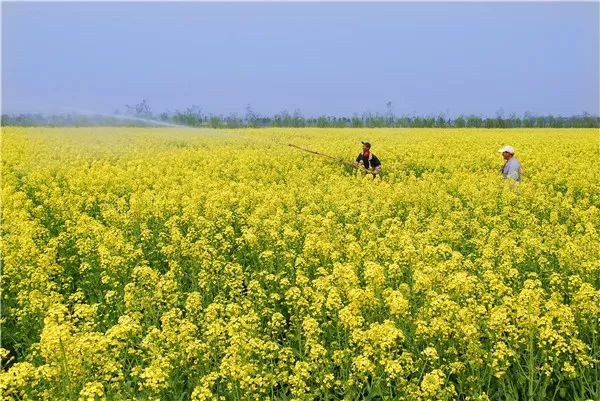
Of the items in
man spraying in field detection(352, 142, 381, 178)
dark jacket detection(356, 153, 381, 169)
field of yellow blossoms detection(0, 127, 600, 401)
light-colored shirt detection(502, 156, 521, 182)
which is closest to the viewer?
field of yellow blossoms detection(0, 127, 600, 401)

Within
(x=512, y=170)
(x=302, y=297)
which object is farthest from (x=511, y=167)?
(x=302, y=297)

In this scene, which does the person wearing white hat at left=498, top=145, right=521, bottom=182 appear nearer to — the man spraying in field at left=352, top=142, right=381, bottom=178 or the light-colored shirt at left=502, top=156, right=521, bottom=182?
the light-colored shirt at left=502, top=156, right=521, bottom=182

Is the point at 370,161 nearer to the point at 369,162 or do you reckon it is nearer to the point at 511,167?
the point at 369,162

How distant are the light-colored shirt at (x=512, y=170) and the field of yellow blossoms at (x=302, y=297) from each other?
1.78 ft

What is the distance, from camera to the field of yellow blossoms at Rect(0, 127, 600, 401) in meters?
4.66

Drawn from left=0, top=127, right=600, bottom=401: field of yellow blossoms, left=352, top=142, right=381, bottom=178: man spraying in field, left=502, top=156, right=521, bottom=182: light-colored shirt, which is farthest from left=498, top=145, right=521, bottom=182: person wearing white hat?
left=352, top=142, right=381, bottom=178: man spraying in field

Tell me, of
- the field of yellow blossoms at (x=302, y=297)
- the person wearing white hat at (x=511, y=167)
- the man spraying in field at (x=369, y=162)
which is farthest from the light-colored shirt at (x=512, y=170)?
the man spraying in field at (x=369, y=162)

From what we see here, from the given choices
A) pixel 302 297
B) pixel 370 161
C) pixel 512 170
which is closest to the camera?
pixel 302 297

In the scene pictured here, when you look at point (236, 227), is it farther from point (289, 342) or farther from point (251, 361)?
point (251, 361)

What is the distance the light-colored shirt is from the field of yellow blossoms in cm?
54

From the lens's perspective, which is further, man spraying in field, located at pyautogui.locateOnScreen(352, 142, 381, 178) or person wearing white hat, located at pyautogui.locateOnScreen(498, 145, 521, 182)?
man spraying in field, located at pyautogui.locateOnScreen(352, 142, 381, 178)

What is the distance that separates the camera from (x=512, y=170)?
1367cm

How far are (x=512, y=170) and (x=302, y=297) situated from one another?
9.57 m

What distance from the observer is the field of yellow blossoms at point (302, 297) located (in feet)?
15.3
